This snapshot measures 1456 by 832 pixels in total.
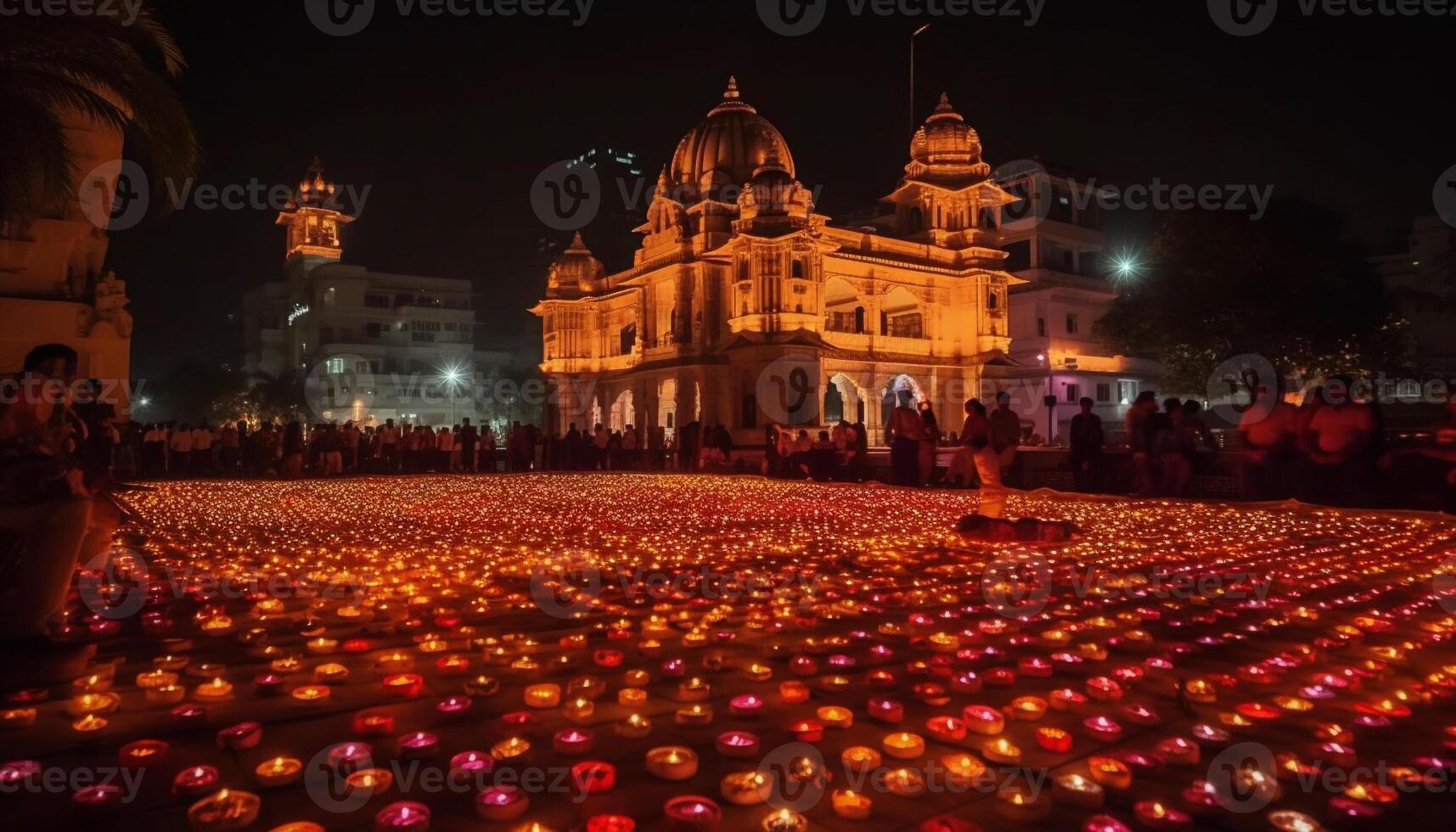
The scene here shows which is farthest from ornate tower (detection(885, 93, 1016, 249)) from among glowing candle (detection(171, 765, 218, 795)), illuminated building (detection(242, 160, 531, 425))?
glowing candle (detection(171, 765, 218, 795))

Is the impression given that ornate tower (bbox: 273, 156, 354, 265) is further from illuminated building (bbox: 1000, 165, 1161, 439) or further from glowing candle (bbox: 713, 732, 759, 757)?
glowing candle (bbox: 713, 732, 759, 757)

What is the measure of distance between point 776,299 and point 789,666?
31490mm

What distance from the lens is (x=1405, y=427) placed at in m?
23.3

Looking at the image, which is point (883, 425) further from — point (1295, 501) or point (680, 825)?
point (680, 825)

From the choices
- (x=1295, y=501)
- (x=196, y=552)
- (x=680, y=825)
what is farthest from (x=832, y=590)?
(x=1295, y=501)

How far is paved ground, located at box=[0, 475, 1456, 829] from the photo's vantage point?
2777 millimetres

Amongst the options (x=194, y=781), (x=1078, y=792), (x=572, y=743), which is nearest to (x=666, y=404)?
(x=572, y=743)

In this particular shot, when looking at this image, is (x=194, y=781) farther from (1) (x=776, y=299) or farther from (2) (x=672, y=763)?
(1) (x=776, y=299)

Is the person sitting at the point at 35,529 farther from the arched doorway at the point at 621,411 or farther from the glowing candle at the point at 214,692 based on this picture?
the arched doorway at the point at 621,411

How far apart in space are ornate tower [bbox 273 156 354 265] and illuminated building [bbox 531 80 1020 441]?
112 ft

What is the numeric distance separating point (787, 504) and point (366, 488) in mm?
9193

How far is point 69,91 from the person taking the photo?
9461mm

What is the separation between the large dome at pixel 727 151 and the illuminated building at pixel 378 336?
87.5ft

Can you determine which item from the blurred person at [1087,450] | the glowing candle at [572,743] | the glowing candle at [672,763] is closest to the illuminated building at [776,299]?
the blurred person at [1087,450]
